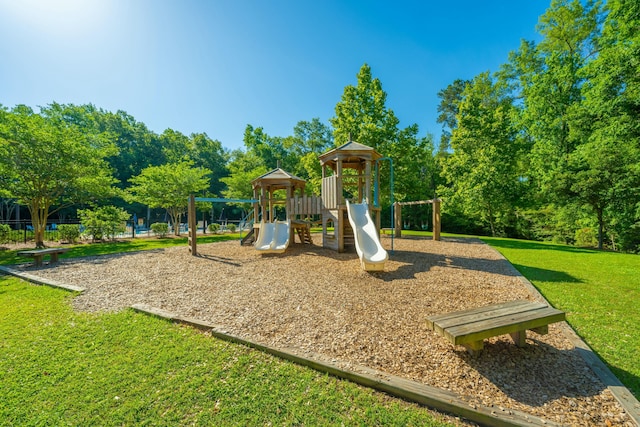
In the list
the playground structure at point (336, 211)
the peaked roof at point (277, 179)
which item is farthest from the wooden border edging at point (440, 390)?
the peaked roof at point (277, 179)

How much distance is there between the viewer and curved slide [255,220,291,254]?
9.50 metres

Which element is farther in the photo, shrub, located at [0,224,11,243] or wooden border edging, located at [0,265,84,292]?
shrub, located at [0,224,11,243]

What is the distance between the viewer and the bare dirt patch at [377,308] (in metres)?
2.42

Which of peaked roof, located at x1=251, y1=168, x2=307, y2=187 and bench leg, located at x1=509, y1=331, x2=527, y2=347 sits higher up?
peaked roof, located at x1=251, y1=168, x2=307, y2=187

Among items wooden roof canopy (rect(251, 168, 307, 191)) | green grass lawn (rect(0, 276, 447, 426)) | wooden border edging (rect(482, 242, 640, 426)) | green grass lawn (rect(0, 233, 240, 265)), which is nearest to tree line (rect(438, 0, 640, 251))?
wooden roof canopy (rect(251, 168, 307, 191))

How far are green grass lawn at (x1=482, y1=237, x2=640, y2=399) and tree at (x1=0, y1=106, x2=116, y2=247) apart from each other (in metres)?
18.5

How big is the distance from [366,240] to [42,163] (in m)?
15.4

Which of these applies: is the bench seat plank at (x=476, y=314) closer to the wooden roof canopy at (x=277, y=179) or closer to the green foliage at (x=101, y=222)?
the wooden roof canopy at (x=277, y=179)

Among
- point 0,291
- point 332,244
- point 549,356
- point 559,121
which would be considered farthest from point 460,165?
point 0,291

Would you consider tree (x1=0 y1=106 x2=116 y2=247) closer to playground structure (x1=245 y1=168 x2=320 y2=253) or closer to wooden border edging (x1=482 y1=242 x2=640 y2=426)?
playground structure (x1=245 y1=168 x2=320 y2=253)

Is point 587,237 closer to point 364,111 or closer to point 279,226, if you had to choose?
point 364,111

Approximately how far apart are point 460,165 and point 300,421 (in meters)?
20.3

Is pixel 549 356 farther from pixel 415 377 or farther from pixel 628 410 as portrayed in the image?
pixel 415 377

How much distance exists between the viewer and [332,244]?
1017 centimetres
